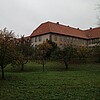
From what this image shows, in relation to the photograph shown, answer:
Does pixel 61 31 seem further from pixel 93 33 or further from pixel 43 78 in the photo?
pixel 43 78

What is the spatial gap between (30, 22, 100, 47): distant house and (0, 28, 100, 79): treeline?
33.2 ft

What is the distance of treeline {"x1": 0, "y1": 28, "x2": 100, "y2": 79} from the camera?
23656 mm

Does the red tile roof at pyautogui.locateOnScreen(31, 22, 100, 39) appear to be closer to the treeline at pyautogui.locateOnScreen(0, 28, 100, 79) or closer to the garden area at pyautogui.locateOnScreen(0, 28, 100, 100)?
the treeline at pyautogui.locateOnScreen(0, 28, 100, 79)

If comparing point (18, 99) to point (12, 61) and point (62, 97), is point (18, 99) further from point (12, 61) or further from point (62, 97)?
point (12, 61)

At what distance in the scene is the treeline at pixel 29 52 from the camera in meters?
23.7

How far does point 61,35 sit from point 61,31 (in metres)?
1.31

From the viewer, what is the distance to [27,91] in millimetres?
16000

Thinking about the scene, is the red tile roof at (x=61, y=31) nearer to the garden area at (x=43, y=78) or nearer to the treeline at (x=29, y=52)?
the treeline at (x=29, y=52)

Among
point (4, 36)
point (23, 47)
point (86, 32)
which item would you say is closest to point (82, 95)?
point (4, 36)

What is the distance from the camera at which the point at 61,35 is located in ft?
210

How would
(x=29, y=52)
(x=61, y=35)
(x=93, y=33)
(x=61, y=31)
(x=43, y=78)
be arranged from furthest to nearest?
(x=93, y=33)
(x=61, y=31)
(x=61, y=35)
(x=29, y=52)
(x=43, y=78)

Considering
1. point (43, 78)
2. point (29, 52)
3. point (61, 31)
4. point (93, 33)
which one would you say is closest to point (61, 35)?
point (61, 31)

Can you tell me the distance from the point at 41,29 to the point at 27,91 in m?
50.4

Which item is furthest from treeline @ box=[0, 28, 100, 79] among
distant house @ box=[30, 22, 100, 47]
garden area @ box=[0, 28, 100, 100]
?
distant house @ box=[30, 22, 100, 47]
